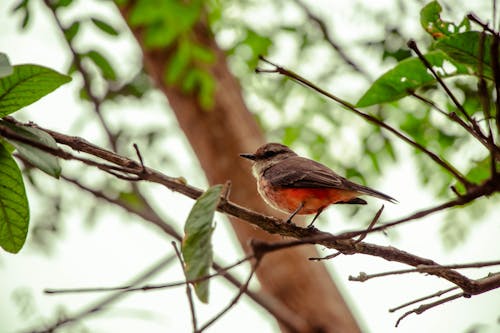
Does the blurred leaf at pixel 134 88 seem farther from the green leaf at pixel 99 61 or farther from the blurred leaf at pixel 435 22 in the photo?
the blurred leaf at pixel 435 22

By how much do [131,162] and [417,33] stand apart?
3.90 metres

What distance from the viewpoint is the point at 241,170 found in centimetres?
601

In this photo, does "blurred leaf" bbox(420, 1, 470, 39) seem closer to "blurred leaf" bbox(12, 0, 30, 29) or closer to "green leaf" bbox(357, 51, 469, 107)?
"green leaf" bbox(357, 51, 469, 107)

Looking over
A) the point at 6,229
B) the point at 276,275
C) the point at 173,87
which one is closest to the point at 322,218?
the point at 276,275

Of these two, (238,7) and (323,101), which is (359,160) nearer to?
(323,101)

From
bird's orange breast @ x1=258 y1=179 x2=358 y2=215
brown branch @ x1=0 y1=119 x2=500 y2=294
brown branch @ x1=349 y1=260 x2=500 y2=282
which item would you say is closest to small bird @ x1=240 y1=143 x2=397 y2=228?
bird's orange breast @ x1=258 y1=179 x2=358 y2=215

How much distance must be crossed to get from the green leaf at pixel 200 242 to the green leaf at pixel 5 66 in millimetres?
585

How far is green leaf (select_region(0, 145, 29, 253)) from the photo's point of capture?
1.69 meters

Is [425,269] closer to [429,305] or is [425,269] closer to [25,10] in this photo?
[429,305]

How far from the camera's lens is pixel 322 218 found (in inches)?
189

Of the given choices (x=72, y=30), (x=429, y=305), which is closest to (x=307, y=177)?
(x=72, y=30)

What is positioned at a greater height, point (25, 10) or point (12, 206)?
point (25, 10)

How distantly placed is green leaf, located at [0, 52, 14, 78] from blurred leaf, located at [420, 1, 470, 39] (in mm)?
1460

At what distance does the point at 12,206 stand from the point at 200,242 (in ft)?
1.95
